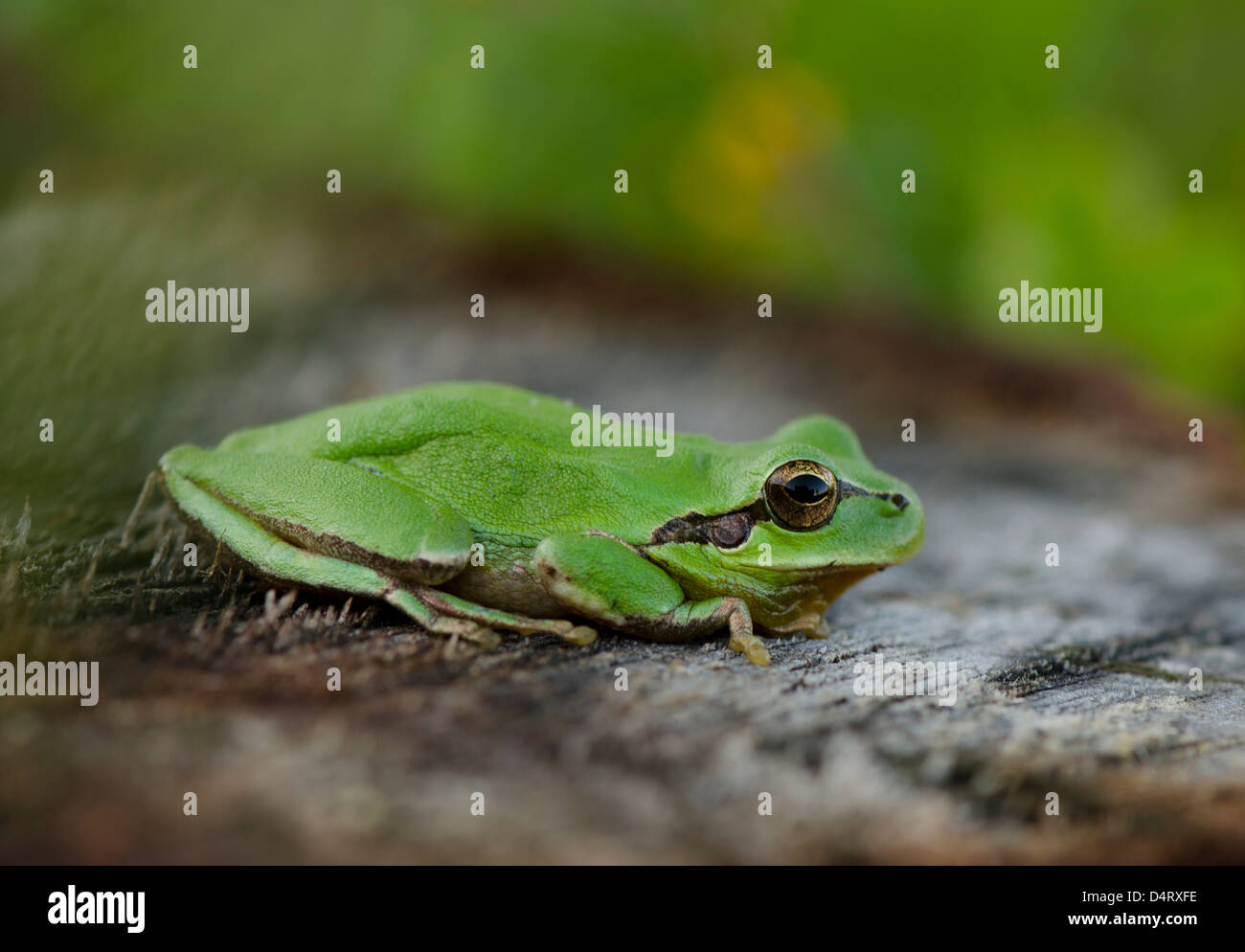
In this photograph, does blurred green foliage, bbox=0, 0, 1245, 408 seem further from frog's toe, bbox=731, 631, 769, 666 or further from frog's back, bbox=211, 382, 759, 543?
frog's toe, bbox=731, 631, 769, 666

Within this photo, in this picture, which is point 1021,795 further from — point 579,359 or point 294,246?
point 294,246

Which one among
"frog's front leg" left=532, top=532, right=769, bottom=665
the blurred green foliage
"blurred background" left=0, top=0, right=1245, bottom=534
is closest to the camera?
"frog's front leg" left=532, top=532, right=769, bottom=665

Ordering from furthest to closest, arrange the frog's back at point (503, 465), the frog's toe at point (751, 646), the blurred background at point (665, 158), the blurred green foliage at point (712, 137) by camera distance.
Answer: the blurred green foliage at point (712, 137), the blurred background at point (665, 158), the frog's back at point (503, 465), the frog's toe at point (751, 646)

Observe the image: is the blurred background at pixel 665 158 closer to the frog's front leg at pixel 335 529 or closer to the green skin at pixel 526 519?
the green skin at pixel 526 519

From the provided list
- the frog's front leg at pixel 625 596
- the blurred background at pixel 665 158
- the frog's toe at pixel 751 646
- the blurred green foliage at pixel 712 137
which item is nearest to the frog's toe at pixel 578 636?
the frog's front leg at pixel 625 596

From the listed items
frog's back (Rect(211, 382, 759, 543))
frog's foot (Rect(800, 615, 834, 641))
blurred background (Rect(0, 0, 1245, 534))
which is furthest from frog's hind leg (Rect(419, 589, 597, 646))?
blurred background (Rect(0, 0, 1245, 534))

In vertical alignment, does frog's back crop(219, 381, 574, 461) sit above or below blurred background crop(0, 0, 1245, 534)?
below

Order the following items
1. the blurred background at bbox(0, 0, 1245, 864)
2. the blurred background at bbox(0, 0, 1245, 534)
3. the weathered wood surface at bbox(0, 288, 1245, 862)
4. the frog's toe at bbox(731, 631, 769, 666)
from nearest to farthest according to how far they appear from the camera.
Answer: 1. the weathered wood surface at bbox(0, 288, 1245, 862)
2. the blurred background at bbox(0, 0, 1245, 864)
3. the frog's toe at bbox(731, 631, 769, 666)
4. the blurred background at bbox(0, 0, 1245, 534)

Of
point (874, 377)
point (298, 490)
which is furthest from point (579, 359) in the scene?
point (298, 490)
